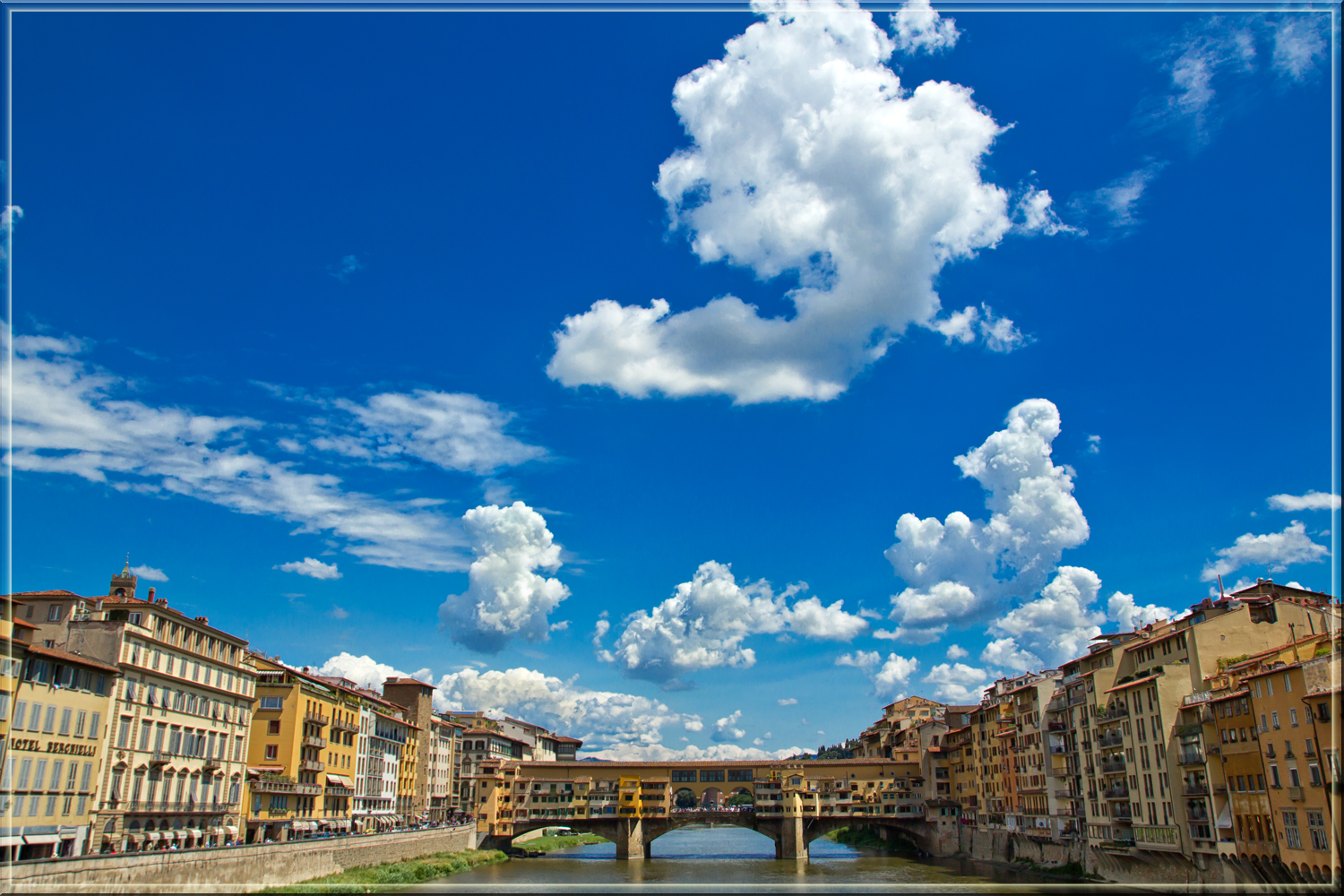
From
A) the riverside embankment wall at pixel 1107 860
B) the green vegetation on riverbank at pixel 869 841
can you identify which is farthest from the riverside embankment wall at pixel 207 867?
the green vegetation on riverbank at pixel 869 841

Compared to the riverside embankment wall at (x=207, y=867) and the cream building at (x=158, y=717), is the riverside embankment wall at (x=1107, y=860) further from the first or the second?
the cream building at (x=158, y=717)

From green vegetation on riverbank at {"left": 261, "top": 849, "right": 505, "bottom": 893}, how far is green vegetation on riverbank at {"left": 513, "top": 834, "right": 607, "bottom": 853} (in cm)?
2753

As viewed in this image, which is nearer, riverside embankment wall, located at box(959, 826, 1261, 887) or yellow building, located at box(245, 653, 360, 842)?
riverside embankment wall, located at box(959, 826, 1261, 887)

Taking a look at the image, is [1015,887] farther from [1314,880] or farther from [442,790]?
[442,790]

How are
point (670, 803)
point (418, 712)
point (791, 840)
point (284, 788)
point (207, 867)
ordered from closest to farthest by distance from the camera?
point (207, 867), point (284, 788), point (791, 840), point (418, 712), point (670, 803)

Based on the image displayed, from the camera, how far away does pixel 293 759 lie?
8288 cm

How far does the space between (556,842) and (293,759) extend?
80.8 metres

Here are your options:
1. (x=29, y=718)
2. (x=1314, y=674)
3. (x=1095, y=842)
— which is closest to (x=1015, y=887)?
(x=1095, y=842)

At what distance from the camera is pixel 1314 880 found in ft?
166

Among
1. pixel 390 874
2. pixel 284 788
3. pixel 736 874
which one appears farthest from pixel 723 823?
pixel 284 788

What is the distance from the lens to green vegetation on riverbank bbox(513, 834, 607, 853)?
13475 cm

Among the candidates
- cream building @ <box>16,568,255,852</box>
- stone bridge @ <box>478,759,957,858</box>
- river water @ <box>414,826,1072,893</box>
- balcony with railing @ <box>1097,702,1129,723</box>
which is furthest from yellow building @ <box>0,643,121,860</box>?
balcony with railing @ <box>1097,702,1129,723</box>

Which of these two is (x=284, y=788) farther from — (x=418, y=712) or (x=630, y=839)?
(x=630, y=839)

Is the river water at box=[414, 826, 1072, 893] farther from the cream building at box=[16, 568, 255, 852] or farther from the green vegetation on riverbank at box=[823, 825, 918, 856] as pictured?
the cream building at box=[16, 568, 255, 852]
